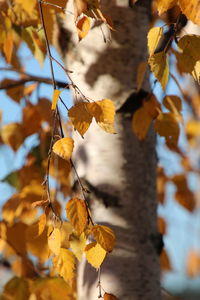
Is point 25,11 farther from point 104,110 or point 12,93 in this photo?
point 12,93

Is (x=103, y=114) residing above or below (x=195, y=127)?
Answer: above

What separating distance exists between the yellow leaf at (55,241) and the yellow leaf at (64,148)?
0.43ft

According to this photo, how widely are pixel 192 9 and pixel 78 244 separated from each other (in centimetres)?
46

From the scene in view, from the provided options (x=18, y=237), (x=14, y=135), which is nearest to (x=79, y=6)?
(x=18, y=237)

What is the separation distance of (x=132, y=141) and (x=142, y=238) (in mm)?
217

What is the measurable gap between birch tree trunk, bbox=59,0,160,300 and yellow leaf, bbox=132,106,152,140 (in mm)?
51

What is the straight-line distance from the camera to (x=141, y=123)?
114 centimetres

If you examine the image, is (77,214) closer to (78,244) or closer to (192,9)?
(78,244)

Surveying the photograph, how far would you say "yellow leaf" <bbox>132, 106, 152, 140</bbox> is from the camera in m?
1.13

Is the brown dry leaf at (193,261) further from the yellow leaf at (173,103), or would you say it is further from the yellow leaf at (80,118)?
the yellow leaf at (80,118)

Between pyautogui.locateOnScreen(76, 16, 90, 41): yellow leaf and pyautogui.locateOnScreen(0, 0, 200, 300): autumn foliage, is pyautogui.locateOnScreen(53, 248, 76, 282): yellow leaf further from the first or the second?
pyautogui.locateOnScreen(76, 16, 90, 41): yellow leaf

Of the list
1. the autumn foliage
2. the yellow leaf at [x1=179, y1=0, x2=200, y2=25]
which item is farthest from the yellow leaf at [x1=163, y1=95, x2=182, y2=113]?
the yellow leaf at [x1=179, y1=0, x2=200, y2=25]

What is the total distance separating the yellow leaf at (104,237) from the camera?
848 millimetres

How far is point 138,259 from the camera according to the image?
1129 mm
